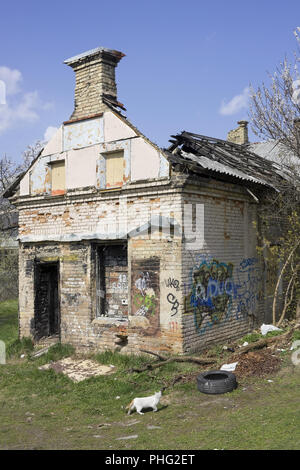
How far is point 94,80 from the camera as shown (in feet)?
36.1

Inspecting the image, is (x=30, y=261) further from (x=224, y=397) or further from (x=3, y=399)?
(x=224, y=397)

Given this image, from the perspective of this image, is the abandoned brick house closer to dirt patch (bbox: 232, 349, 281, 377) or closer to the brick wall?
the brick wall

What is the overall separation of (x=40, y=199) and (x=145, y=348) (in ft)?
16.6

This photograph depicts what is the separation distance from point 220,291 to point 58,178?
206 inches

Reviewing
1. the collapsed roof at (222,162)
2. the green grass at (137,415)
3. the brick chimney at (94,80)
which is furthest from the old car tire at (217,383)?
the brick chimney at (94,80)

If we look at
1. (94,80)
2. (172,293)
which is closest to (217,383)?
(172,293)

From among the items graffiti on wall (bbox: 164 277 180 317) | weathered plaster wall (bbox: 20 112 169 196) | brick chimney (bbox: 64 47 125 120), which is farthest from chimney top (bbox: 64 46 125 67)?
A: graffiti on wall (bbox: 164 277 180 317)

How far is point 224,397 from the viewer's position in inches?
291

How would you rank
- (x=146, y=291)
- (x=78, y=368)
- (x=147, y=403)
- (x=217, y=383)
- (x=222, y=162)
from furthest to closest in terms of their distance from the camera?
(x=222, y=162), (x=78, y=368), (x=146, y=291), (x=217, y=383), (x=147, y=403)

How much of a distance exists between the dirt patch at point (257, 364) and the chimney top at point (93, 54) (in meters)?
7.88

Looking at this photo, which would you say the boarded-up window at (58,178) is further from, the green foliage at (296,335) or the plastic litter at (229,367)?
the green foliage at (296,335)

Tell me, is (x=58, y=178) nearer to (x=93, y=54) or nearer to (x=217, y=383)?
(x=93, y=54)

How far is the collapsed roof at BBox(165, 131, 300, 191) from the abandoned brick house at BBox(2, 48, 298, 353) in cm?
6

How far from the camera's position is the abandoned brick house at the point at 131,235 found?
30.9 ft
